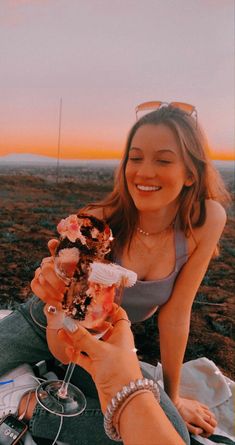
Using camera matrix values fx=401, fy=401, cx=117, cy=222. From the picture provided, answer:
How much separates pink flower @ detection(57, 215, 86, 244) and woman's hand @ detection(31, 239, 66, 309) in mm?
43

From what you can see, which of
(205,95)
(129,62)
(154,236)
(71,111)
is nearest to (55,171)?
(71,111)

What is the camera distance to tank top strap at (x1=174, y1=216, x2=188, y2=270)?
1.34 m

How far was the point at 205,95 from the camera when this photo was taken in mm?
2725

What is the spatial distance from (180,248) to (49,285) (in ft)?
2.18

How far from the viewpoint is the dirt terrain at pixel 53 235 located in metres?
2.45

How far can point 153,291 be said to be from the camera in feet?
4.27

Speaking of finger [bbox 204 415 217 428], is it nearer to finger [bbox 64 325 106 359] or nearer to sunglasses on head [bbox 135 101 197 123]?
finger [bbox 64 325 106 359]

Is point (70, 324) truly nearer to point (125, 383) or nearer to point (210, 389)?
point (125, 383)

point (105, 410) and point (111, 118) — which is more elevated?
point (111, 118)

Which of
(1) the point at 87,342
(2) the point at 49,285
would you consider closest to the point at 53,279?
(2) the point at 49,285

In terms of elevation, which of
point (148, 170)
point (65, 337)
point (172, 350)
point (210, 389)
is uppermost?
point (148, 170)

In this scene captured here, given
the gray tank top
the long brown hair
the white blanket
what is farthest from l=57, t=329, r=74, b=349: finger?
the white blanket

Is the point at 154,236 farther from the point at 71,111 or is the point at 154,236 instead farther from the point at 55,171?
the point at 55,171

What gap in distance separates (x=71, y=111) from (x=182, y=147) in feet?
5.45
